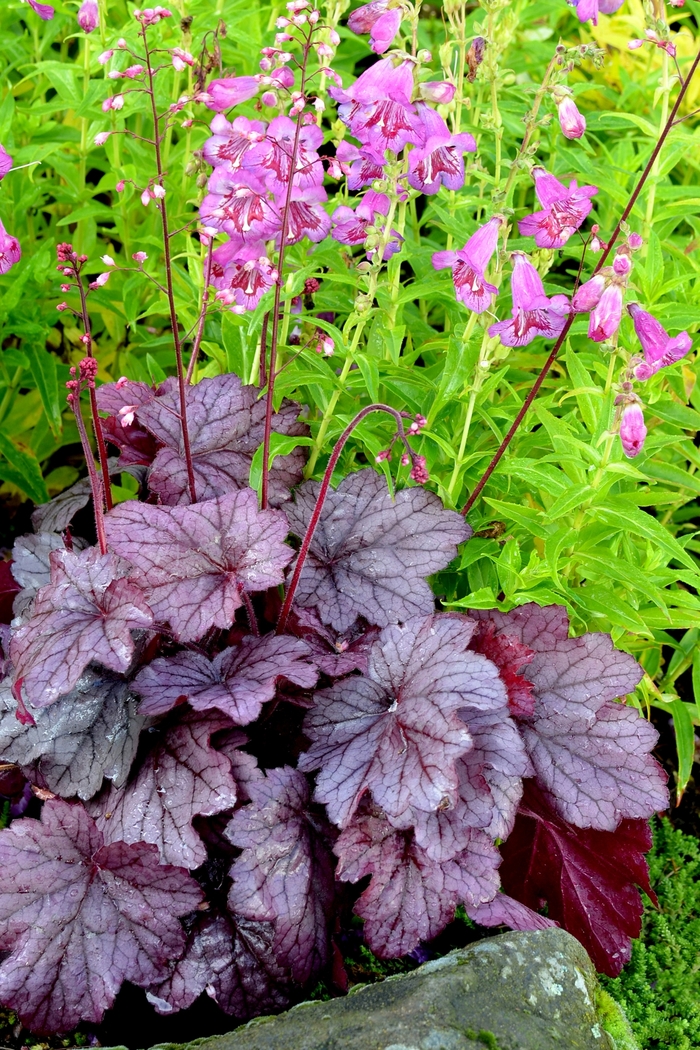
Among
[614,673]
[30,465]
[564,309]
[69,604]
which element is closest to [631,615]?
[614,673]

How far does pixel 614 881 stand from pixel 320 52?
193 centimetres

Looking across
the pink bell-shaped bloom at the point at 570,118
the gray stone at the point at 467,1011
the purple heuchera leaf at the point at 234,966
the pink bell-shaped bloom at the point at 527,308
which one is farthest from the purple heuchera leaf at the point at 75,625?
Answer: the pink bell-shaped bloom at the point at 570,118

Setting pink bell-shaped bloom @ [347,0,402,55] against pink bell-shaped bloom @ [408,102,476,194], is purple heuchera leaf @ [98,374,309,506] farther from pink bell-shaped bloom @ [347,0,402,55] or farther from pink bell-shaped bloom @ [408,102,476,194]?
pink bell-shaped bloom @ [347,0,402,55]

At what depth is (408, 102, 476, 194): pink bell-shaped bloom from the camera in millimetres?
1985

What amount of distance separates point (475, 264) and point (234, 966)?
61.7 inches

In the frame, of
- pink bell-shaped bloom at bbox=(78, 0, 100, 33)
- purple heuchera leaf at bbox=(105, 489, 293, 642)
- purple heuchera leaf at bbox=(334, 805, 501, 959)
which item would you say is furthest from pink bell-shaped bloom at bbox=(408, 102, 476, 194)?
purple heuchera leaf at bbox=(334, 805, 501, 959)

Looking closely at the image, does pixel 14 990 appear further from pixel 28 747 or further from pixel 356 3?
pixel 356 3

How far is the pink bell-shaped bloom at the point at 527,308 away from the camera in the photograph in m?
2.08

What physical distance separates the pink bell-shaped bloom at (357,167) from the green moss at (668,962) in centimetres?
201

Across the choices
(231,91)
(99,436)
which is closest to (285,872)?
(99,436)

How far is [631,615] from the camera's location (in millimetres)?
2348

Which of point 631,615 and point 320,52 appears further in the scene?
point 631,615

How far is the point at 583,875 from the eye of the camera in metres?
2.23

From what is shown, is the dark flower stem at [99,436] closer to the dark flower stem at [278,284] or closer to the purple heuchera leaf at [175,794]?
the dark flower stem at [278,284]
